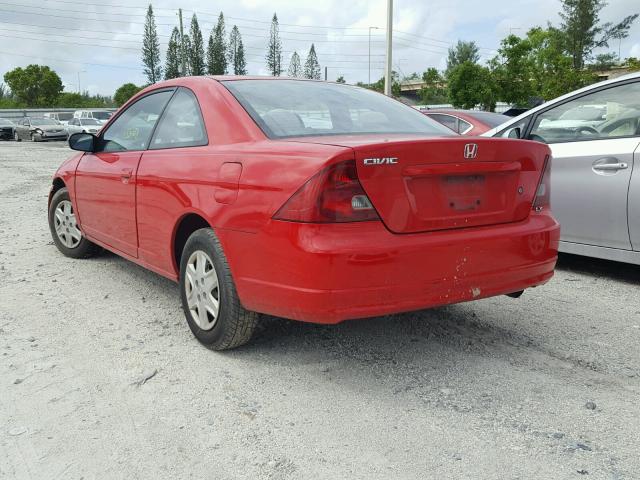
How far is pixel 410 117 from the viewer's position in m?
4.05

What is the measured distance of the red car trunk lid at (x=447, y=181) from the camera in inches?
112

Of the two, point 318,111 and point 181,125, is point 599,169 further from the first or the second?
point 181,125

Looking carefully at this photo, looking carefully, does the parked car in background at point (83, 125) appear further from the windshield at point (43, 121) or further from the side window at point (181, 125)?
the side window at point (181, 125)

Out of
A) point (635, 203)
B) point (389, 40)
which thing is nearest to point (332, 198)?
point (635, 203)

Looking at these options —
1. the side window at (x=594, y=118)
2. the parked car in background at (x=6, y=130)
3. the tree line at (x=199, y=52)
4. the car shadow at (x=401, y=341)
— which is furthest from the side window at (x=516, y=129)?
the tree line at (x=199, y=52)

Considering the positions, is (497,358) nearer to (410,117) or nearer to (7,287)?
(410,117)

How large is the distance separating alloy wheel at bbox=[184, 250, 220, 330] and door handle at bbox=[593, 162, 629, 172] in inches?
126

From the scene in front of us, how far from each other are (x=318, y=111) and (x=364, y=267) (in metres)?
1.24

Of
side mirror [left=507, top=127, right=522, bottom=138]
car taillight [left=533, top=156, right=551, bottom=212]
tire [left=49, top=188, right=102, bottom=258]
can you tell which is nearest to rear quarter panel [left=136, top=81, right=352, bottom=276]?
car taillight [left=533, top=156, right=551, bottom=212]

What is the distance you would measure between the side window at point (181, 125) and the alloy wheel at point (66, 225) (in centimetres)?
180

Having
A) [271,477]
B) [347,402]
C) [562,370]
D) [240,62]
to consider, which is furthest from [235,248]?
[240,62]

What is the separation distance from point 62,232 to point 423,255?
4.07m

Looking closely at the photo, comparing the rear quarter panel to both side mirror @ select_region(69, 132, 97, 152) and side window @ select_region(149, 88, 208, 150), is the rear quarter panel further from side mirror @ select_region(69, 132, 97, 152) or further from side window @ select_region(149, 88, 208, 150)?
side mirror @ select_region(69, 132, 97, 152)

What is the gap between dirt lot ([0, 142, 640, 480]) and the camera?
96.1 inches
